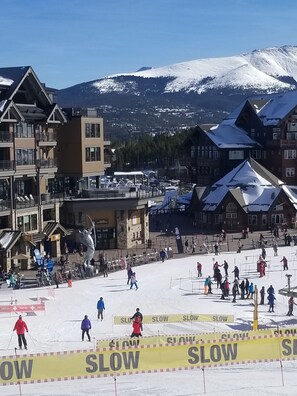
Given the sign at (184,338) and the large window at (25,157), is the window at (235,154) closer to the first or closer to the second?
the large window at (25,157)

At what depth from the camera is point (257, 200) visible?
2549 inches

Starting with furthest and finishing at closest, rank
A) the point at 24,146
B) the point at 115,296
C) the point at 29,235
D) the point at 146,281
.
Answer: the point at 24,146
the point at 29,235
the point at 146,281
the point at 115,296

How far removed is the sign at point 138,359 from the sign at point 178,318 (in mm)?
7794

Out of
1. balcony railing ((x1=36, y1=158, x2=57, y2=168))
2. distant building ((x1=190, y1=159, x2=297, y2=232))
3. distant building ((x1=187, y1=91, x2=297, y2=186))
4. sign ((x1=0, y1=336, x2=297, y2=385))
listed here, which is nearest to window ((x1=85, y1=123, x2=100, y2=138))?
balcony railing ((x1=36, y1=158, x2=57, y2=168))

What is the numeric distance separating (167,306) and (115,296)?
3.66 meters

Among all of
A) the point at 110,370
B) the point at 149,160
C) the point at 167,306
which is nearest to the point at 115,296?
the point at 167,306

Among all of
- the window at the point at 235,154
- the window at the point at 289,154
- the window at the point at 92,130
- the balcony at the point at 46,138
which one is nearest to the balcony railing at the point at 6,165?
the balcony at the point at 46,138

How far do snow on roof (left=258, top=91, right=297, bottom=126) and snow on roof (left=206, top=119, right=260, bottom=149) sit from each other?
8.50 ft

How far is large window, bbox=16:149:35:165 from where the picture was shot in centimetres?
4759

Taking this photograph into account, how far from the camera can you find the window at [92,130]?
54375 mm

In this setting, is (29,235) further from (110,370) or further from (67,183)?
(110,370)

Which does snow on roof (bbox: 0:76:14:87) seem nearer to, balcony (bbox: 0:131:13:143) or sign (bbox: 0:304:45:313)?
balcony (bbox: 0:131:13:143)

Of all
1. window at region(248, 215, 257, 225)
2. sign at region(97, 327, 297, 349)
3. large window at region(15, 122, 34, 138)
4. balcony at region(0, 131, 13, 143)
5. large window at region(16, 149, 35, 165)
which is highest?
large window at region(15, 122, 34, 138)

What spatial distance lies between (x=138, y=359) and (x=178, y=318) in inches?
354
